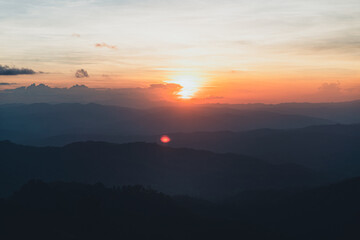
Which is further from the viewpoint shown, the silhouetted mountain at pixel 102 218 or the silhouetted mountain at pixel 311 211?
the silhouetted mountain at pixel 311 211

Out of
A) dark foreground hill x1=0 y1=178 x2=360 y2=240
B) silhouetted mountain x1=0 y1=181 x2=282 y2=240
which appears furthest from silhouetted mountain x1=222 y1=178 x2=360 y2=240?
silhouetted mountain x1=0 y1=181 x2=282 y2=240

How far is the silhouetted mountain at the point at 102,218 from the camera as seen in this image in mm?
84938

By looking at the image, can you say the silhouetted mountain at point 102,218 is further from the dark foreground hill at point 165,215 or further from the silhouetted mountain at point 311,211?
the silhouetted mountain at point 311,211

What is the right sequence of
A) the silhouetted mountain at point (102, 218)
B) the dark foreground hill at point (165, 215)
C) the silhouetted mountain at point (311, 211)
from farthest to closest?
the silhouetted mountain at point (311, 211) → the dark foreground hill at point (165, 215) → the silhouetted mountain at point (102, 218)

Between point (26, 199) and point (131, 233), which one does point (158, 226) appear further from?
point (26, 199)

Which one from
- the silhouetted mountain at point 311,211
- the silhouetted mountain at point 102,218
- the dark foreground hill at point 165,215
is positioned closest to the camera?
the silhouetted mountain at point 102,218

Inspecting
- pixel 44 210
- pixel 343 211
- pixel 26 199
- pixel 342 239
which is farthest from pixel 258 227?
pixel 26 199

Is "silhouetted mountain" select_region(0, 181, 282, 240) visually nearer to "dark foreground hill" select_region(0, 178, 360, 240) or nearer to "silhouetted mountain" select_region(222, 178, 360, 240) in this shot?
"dark foreground hill" select_region(0, 178, 360, 240)

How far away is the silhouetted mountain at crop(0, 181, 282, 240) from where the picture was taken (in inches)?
3344

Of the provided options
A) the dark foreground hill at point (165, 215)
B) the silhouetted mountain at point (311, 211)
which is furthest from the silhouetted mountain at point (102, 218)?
the silhouetted mountain at point (311, 211)

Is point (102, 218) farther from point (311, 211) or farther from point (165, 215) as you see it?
point (311, 211)

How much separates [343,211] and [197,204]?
5851cm

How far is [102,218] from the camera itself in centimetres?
9769

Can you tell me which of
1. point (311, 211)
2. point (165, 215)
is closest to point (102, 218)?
point (165, 215)
